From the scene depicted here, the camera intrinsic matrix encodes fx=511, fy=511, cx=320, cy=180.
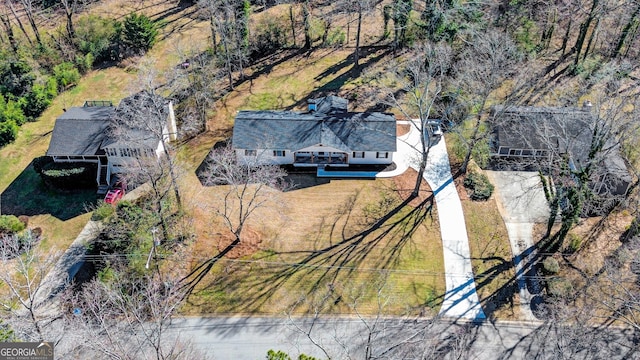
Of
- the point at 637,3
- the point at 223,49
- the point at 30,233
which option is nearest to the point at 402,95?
the point at 223,49

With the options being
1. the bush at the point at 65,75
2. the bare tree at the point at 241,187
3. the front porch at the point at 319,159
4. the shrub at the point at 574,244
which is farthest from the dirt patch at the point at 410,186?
the bush at the point at 65,75

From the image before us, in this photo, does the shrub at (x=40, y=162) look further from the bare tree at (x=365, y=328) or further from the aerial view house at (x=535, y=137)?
the aerial view house at (x=535, y=137)

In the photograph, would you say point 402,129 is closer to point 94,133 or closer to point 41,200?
point 94,133

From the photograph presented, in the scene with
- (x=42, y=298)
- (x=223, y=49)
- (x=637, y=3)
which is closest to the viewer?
(x=42, y=298)

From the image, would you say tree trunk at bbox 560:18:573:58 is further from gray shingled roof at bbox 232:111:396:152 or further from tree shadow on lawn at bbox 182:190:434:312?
tree shadow on lawn at bbox 182:190:434:312

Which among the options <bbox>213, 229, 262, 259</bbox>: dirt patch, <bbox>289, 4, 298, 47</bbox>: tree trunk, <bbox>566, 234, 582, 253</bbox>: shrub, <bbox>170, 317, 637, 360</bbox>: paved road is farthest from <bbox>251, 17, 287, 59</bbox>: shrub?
<bbox>566, 234, 582, 253</bbox>: shrub

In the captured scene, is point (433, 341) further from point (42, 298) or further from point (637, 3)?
point (637, 3)
